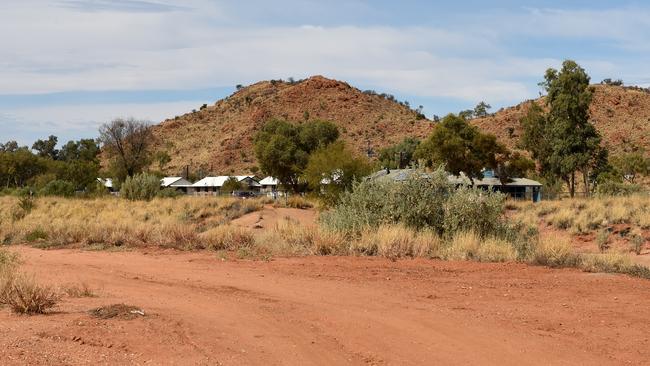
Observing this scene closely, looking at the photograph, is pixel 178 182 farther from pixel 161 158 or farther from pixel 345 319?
pixel 345 319

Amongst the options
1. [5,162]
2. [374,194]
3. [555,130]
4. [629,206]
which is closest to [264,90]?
[5,162]

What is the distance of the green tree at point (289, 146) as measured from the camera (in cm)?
6631

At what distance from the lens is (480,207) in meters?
18.4

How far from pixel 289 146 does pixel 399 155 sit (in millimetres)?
11988

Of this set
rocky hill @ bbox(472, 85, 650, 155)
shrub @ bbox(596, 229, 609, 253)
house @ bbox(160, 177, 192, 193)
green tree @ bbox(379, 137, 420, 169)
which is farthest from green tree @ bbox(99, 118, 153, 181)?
shrub @ bbox(596, 229, 609, 253)

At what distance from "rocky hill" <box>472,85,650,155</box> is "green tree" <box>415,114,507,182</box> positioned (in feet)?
89.4

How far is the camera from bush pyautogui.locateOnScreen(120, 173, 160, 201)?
1965 inches

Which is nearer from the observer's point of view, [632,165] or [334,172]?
[334,172]

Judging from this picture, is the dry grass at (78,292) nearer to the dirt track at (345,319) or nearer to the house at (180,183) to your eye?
the dirt track at (345,319)

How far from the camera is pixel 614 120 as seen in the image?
92.2 metres

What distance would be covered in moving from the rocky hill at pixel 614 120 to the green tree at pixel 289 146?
2711 cm

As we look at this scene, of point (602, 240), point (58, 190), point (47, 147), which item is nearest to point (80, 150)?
point (47, 147)

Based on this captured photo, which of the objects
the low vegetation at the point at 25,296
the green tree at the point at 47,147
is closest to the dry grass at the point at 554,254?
the low vegetation at the point at 25,296

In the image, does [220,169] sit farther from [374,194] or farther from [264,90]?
[374,194]
